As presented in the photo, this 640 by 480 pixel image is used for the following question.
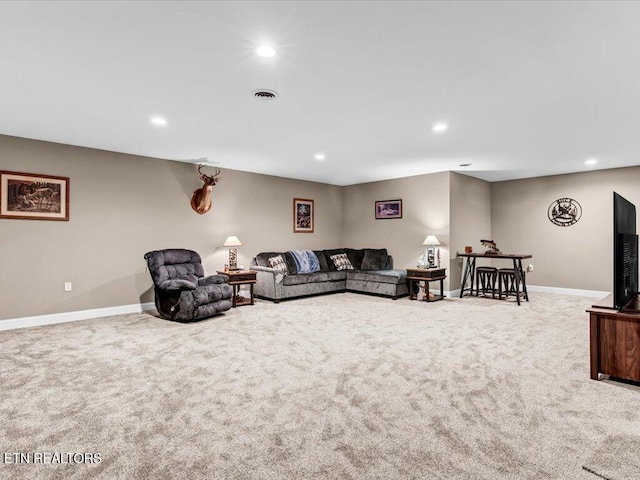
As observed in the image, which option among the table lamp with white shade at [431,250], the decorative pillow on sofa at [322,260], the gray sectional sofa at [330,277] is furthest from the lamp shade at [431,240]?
the decorative pillow on sofa at [322,260]

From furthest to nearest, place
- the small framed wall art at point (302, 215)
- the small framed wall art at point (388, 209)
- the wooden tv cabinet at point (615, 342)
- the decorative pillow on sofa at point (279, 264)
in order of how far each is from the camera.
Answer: the small framed wall art at point (302, 215) → the small framed wall art at point (388, 209) → the decorative pillow on sofa at point (279, 264) → the wooden tv cabinet at point (615, 342)

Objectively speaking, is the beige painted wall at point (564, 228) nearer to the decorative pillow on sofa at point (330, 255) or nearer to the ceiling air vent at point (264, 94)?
the decorative pillow on sofa at point (330, 255)

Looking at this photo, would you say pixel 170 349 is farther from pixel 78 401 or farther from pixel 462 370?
pixel 462 370

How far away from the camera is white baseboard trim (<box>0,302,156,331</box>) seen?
4625 mm

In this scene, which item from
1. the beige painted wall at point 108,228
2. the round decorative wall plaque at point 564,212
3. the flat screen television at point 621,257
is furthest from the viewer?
the round decorative wall plaque at point 564,212

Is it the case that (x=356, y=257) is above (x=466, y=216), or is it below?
below

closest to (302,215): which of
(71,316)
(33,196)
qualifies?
(71,316)

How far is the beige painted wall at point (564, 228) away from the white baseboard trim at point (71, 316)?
24.0 ft

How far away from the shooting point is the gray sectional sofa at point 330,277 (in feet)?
21.6

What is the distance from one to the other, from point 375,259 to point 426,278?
1.41 metres

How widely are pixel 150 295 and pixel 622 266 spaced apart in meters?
5.90

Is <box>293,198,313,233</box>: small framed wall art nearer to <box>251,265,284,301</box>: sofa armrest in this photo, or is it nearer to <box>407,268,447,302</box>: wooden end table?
<box>251,265,284,301</box>: sofa armrest

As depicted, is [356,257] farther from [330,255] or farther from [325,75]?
[325,75]

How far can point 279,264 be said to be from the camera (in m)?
6.93
